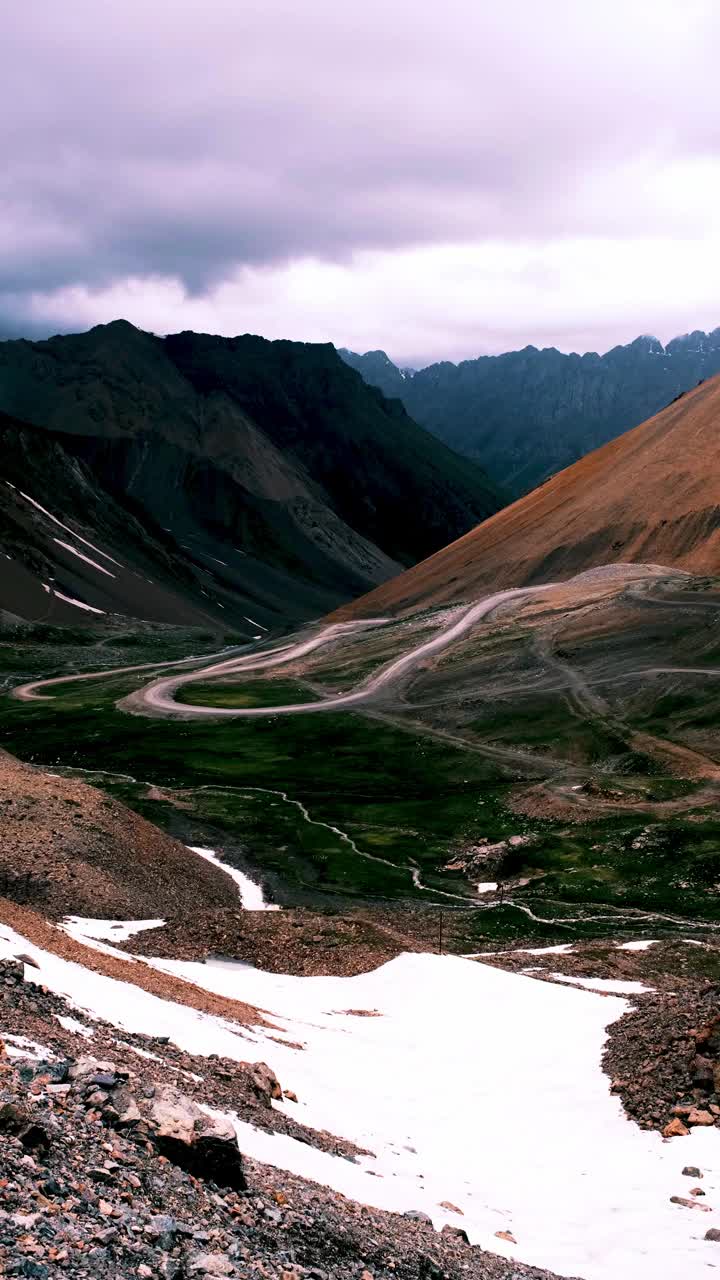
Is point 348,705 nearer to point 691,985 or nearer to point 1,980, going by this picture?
point 691,985

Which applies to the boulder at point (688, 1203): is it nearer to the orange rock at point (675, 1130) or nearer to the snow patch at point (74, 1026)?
the orange rock at point (675, 1130)

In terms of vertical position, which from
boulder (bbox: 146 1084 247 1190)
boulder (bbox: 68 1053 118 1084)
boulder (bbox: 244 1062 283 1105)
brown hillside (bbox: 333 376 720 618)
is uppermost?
brown hillside (bbox: 333 376 720 618)

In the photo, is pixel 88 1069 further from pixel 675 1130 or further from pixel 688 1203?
pixel 675 1130

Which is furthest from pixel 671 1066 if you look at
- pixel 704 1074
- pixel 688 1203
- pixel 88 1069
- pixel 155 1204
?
pixel 155 1204

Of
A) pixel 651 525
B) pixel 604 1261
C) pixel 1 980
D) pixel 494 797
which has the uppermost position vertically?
pixel 651 525

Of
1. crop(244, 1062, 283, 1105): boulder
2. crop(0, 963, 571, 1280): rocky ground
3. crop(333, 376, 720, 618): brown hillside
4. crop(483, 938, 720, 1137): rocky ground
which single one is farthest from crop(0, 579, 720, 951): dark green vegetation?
crop(0, 963, 571, 1280): rocky ground

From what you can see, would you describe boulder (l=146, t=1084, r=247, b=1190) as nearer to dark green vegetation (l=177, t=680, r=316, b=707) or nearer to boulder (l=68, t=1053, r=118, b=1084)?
boulder (l=68, t=1053, r=118, b=1084)

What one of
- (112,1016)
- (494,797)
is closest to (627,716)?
(494,797)
